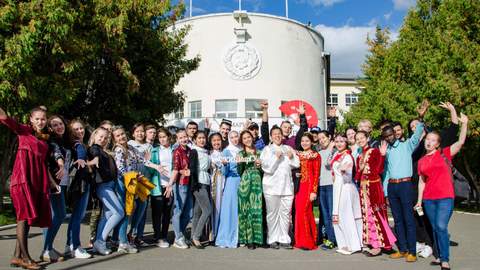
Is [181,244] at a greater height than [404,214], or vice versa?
[404,214]

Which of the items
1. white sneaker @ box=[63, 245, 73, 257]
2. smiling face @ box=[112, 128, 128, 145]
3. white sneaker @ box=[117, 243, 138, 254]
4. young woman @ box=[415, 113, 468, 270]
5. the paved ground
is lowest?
the paved ground

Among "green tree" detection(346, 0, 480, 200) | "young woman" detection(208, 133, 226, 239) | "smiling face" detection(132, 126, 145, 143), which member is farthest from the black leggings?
"green tree" detection(346, 0, 480, 200)

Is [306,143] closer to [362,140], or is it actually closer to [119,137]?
[362,140]

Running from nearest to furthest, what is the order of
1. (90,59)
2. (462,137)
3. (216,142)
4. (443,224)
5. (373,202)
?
(443,224) → (462,137) → (373,202) → (216,142) → (90,59)

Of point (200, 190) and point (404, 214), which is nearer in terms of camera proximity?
point (404, 214)

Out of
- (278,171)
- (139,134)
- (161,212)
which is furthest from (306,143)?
(139,134)

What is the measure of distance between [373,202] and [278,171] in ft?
5.36

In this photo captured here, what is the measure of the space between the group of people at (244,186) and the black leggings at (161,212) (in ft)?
0.06

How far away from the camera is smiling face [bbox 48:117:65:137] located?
20.8 feet

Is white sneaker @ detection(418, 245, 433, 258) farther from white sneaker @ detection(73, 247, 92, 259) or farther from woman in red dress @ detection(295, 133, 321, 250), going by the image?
white sneaker @ detection(73, 247, 92, 259)

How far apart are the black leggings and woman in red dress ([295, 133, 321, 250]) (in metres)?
2.23

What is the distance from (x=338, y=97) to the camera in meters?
59.5

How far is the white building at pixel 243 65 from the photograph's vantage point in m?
29.7

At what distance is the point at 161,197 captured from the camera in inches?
300
